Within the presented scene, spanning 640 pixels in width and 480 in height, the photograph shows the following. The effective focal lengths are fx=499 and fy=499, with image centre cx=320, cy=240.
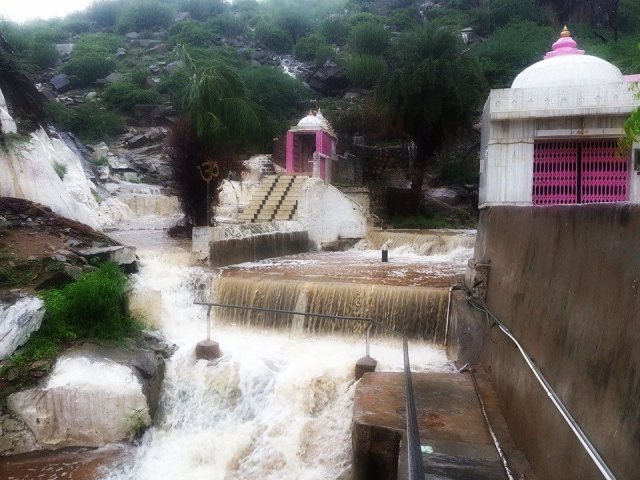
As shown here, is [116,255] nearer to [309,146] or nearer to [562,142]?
[562,142]

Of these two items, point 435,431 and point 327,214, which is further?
point 327,214

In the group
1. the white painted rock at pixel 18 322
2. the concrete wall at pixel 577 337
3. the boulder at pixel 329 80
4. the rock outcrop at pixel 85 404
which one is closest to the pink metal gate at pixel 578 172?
the concrete wall at pixel 577 337

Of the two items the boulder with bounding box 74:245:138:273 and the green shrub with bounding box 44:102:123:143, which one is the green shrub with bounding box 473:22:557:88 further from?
the boulder with bounding box 74:245:138:273

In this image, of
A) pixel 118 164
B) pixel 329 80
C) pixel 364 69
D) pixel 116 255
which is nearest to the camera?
pixel 116 255

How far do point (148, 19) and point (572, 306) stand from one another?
64.8m

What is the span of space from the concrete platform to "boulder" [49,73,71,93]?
41.4 meters

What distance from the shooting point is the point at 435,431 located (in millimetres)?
4629

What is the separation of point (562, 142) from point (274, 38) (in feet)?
154

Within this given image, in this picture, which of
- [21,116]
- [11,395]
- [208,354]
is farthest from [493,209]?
[21,116]

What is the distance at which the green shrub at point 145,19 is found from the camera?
58406 mm

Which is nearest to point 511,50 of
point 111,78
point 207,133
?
point 207,133

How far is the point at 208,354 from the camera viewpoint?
7.65 meters

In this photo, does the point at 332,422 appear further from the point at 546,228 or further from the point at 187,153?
the point at 187,153

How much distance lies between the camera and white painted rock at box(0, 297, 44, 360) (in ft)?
22.0
